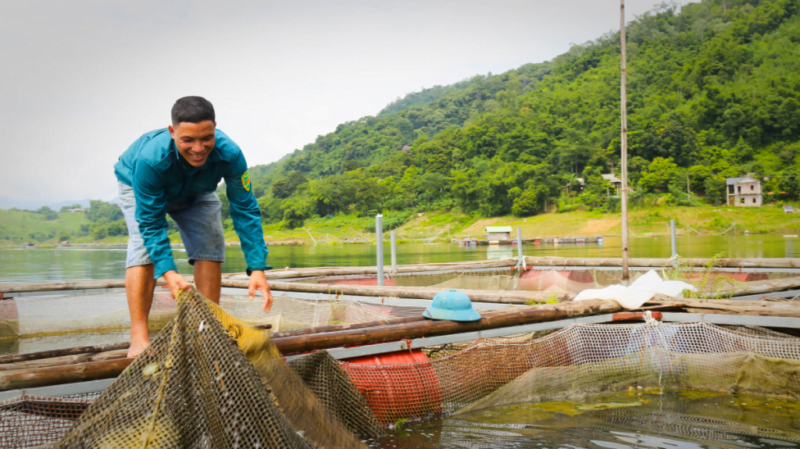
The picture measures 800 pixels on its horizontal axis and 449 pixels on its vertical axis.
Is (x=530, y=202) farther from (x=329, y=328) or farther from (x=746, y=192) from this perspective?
(x=329, y=328)

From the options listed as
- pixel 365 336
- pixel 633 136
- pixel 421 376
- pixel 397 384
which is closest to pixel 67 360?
pixel 365 336

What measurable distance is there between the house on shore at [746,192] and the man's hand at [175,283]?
6812cm

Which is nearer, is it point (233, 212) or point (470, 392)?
point (233, 212)

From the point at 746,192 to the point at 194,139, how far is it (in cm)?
6993

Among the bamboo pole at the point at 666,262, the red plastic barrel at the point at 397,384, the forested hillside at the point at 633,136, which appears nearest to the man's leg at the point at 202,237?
the red plastic barrel at the point at 397,384

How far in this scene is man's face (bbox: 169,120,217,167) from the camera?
236 cm

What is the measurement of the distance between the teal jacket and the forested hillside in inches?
2498

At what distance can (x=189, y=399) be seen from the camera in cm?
200

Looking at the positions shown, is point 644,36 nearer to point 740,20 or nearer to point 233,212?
point 740,20

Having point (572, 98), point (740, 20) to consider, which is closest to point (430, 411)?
point (572, 98)

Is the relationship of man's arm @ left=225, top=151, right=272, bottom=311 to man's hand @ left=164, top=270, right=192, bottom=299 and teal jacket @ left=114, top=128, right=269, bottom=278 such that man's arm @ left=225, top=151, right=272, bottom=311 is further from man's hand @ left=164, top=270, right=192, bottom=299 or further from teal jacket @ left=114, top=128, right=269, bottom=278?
man's hand @ left=164, top=270, right=192, bottom=299

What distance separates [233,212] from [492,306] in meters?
3.36

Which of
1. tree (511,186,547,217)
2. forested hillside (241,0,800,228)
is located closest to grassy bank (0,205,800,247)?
tree (511,186,547,217)

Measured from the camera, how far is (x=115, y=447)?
1888mm
